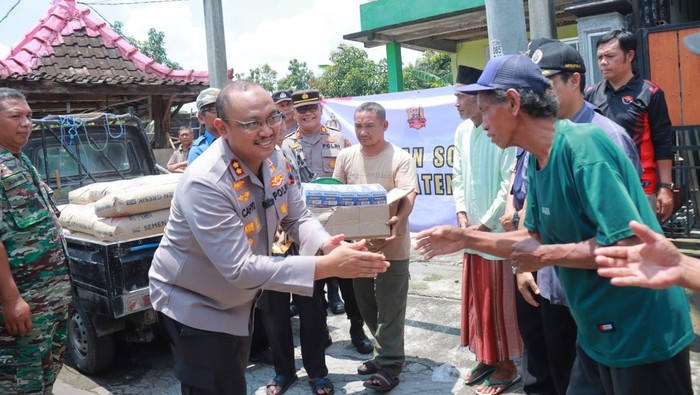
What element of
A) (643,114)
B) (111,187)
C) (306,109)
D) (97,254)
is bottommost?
(97,254)

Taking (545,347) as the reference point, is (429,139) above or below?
above

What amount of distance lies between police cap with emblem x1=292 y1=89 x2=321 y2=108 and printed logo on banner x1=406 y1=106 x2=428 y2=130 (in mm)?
2915

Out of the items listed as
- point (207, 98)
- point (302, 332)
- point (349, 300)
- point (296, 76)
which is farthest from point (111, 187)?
point (296, 76)

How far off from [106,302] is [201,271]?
6.94ft

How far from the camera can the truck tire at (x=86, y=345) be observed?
4551 millimetres

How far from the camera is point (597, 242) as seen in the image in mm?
1926

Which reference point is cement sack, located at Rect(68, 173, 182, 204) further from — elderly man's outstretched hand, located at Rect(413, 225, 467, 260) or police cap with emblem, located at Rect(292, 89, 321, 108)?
elderly man's outstretched hand, located at Rect(413, 225, 467, 260)

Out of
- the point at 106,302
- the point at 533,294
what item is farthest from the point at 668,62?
the point at 106,302

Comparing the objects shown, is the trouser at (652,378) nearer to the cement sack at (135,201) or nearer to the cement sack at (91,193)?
the cement sack at (135,201)

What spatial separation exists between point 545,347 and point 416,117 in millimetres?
4549

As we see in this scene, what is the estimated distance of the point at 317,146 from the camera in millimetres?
4879

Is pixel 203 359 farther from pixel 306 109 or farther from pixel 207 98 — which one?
pixel 306 109

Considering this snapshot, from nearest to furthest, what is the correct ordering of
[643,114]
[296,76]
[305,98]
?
[643,114] < [305,98] < [296,76]

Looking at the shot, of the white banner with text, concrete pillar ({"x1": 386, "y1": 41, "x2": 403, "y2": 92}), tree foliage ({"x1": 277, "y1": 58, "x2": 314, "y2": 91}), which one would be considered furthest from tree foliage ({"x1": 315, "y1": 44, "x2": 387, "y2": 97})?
the white banner with text
